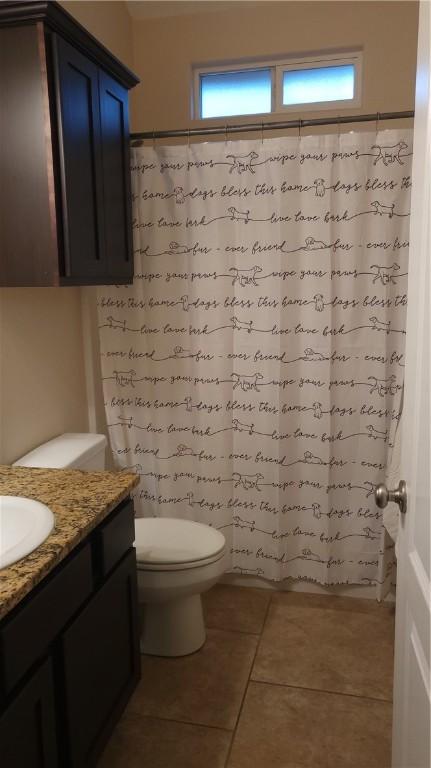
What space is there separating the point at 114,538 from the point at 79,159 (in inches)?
44.0

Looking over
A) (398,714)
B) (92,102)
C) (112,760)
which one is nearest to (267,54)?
(92,102)

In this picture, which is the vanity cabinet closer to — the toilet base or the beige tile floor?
the beige tile floor

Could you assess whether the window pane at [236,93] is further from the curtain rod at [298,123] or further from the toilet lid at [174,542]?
the toilet lid at [174,542]

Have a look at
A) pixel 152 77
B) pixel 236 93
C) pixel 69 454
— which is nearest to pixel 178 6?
pixel 152 77

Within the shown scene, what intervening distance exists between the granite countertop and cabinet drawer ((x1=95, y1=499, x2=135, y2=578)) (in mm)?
45

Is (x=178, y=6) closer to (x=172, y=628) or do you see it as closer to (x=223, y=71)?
(x=223, y=71)

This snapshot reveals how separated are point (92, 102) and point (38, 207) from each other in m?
0.43

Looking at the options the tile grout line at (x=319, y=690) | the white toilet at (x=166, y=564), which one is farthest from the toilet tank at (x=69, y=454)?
the tile grout line at (x=319, y=690)

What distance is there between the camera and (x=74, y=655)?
1.36 metres

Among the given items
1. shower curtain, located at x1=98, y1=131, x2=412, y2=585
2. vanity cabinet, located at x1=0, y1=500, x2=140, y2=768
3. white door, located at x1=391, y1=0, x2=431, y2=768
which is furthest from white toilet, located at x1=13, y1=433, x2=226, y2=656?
white door, located at x1=391, y1=0, x2=431, y2=768

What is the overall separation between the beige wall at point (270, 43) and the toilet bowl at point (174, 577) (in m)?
1.99

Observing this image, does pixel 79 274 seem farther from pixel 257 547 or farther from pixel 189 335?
pixel 257 547

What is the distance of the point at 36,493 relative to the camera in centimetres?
156

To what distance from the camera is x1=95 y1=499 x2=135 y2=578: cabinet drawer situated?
1.50m
